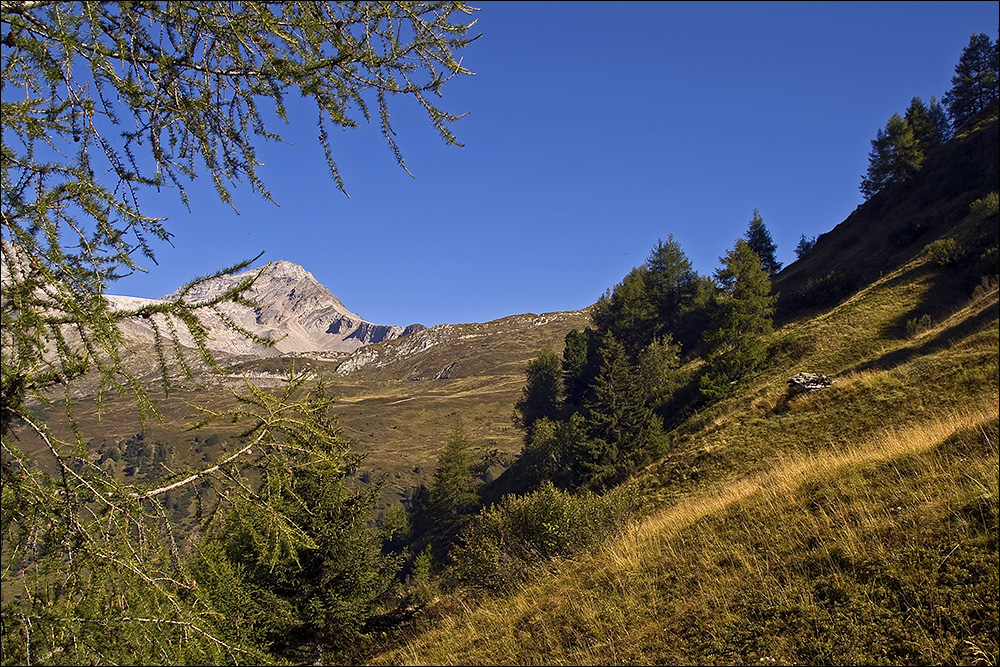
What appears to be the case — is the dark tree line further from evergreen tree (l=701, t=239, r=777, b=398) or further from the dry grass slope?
the dry grass slope

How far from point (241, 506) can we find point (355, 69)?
2.83m

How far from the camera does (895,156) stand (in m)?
54.0

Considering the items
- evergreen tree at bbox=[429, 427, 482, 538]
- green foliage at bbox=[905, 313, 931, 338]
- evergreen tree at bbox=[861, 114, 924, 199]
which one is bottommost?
evergreen tree at bbox=[429, 427, 482, 538]

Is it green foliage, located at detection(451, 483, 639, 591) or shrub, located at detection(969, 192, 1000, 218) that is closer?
green foliage, located at detection(451, 483, 639, 591)

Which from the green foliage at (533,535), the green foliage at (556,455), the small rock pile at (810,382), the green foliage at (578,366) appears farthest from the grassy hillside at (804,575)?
the green foliage at (578,366)

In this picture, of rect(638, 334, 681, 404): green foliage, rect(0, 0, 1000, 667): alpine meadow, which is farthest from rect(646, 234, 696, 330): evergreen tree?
rect(0, 0, 1000, 667): alpine meadow

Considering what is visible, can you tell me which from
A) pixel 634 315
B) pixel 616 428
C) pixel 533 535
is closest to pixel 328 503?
pixel 533 535

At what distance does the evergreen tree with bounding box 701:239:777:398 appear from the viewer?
32219 millimetres

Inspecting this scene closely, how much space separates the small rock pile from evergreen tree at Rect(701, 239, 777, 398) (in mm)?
7538

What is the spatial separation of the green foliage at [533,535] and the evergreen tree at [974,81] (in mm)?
73429

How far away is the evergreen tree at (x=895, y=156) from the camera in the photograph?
171 feet

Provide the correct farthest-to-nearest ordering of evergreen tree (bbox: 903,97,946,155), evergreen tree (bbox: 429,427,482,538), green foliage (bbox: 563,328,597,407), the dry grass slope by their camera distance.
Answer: green foliage (bbox: 563,328,597,407)
evergreen tree (bbox: 903,97,946,155)
evergreen tree (bbox: 429,427,482,538)
the dry grass slope

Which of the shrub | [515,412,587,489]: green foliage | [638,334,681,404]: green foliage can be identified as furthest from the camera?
[638,334,681,404]: green foliage

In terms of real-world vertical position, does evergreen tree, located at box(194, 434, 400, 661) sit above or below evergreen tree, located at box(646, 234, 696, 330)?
below
